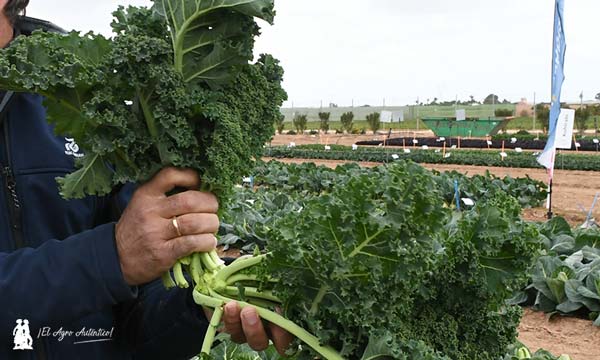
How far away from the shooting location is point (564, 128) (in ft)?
51.0

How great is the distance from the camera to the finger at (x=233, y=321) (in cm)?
247

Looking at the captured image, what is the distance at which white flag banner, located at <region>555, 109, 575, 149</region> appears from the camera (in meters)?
15.4

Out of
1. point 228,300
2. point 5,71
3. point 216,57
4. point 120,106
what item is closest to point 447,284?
point 228,300

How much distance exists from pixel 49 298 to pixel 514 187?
18168mm

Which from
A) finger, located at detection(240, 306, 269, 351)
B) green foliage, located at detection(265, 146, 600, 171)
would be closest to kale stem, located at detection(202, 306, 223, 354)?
finger, located at detection(240, 306, 269, 351)

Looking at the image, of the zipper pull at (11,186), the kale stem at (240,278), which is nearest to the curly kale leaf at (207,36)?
the kale stem at (240,278)

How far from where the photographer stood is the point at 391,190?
2180 mm

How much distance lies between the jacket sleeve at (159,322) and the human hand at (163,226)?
20.3 inches

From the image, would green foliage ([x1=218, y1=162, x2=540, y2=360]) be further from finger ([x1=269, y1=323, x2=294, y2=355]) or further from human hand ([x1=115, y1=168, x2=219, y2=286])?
Answer: human hand ([x1=115, y1=168, x2=219, y2=286])

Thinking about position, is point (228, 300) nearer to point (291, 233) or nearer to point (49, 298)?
point (291, 233)

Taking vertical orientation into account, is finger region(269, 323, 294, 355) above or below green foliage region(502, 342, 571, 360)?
above

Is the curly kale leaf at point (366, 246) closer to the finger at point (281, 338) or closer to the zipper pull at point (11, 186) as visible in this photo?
the finger at point (281, 338)

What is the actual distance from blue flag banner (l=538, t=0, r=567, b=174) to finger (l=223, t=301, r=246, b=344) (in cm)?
1394

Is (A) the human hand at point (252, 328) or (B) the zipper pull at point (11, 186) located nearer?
(A) the human hand at point (252, 328)
